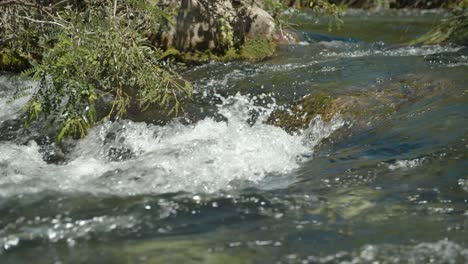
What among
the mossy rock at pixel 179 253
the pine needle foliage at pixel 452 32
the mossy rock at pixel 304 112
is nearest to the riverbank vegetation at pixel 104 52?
the mossy rock at pixel 304 112

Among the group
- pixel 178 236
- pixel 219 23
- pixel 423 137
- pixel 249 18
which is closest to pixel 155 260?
pixel 178 236

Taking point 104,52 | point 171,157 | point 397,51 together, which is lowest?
point 171,157

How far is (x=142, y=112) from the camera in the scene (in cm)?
608

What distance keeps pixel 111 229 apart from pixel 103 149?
76.1 inches

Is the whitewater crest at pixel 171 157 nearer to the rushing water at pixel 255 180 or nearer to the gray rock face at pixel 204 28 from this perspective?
the rushing water at pixel 255 180

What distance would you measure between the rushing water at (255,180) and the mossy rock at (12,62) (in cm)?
34

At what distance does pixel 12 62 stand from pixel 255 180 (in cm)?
463

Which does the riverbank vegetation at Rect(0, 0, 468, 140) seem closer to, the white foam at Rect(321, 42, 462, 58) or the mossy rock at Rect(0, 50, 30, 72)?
the mossy rock at Rect(0, 50, 30, 72)

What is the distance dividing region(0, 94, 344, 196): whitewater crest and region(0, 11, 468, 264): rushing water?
0.06 ft

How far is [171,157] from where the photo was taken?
4887 millimetres

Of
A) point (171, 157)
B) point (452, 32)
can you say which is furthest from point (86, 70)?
point (452, 32)

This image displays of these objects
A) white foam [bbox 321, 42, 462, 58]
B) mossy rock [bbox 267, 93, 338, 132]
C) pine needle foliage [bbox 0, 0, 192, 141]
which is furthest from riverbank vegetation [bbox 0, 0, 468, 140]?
mossy rock [bbox 267, 93, 338, 132]

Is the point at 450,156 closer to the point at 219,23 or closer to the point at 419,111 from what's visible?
the point at 419,111

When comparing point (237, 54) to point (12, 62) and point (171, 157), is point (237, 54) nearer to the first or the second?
point (12, 62)
